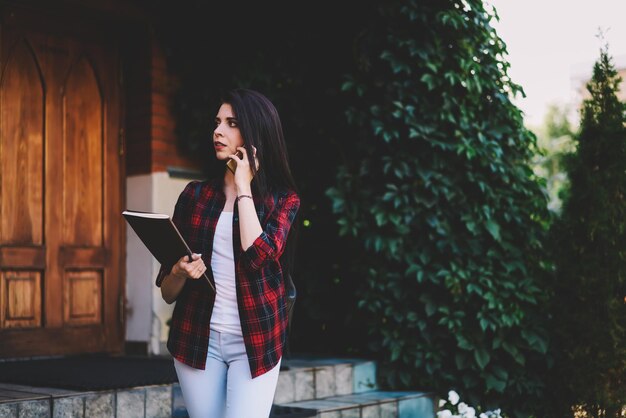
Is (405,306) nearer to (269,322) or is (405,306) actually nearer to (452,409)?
(452,409)

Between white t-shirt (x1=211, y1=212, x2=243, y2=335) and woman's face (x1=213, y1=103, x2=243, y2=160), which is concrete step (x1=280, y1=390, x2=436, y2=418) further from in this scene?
woman's face (x1=213, y1=103, x2=243, y2=160)

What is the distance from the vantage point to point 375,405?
5082mm

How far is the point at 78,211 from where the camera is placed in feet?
18.3

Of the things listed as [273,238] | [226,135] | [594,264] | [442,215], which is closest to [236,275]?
[273,238]

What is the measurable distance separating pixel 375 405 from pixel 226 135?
3031 millimetres

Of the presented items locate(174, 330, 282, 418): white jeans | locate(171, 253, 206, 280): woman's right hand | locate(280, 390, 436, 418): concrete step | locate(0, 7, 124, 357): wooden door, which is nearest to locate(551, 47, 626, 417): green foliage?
locate(280, 390, 436, 418): concrete step

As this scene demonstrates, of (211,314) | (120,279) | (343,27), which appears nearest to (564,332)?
(343,27)

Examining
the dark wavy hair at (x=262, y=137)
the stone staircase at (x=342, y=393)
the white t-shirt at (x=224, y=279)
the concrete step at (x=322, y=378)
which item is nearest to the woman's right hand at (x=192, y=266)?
the white t-shirt at (x=224, y=279)

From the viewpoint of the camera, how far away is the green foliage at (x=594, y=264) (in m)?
5.12

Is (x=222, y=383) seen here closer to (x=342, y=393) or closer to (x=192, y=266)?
(x=192, y=266)

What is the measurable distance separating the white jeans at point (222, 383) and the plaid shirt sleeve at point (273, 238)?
237mm

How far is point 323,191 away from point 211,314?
3.80 metres

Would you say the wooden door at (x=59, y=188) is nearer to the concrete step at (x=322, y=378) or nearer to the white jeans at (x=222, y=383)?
the concrete step at (x=322, y=378)

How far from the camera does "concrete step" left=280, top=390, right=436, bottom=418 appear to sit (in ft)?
15.9
